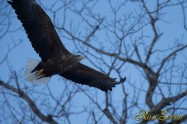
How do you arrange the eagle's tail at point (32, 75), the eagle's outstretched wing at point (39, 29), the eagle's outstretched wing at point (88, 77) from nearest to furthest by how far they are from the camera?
1. the eagle's outstretched wing at point (39, 29)
2. the eagle's tail at point (32, 75)
3. the eagle's outstretched wing at point (88, 77)

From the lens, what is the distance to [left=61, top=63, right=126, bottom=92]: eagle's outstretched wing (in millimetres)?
7957

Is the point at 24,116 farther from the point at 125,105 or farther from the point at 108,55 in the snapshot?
the point at 108,55

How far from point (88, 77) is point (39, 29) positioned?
1.25m

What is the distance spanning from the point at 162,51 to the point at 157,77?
0.62 m

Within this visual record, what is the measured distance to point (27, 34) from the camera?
7559 millimetres

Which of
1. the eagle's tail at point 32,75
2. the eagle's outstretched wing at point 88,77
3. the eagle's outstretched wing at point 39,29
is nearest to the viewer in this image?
the eagle's outstretched wing at point 39,29

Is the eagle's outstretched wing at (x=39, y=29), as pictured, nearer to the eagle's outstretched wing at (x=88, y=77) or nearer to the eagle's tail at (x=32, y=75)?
the eagle's tail at (x=32, y=75)

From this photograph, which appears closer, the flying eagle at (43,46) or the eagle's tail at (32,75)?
the flying eagle at (43,46)

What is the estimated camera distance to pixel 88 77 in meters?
8.21

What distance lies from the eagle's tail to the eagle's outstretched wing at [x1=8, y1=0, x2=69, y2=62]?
17 centimetres

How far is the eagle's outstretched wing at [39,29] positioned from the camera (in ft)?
24.8

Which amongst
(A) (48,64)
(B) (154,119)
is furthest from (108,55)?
(B) (154,119)

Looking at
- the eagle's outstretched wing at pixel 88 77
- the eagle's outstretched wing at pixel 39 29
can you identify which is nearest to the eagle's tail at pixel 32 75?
the eagle's outstretched wing at pixel 39 29

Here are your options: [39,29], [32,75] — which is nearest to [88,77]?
[32,75]
